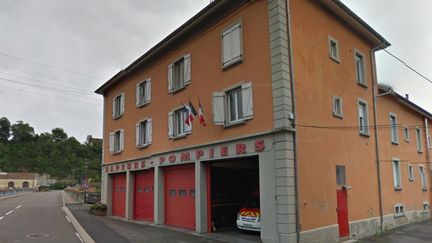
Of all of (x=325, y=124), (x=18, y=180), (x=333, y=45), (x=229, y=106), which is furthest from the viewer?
(x=18, y=180)

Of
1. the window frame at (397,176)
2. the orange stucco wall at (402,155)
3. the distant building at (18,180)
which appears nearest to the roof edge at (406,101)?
the orange stucco wall at (402,155)

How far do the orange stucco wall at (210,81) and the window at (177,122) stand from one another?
350 millimetres

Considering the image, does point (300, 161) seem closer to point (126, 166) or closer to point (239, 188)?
point (239, 188)

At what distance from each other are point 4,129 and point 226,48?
445 ft

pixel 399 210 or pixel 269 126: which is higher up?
pixel 269 126

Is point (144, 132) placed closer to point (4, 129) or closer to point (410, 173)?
point (410, 173)

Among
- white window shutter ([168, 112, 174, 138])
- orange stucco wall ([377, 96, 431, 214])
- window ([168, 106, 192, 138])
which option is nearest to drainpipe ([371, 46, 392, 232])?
orange stucco wall ([377, 96, 431, 214])

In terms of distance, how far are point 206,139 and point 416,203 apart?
13.4 meters

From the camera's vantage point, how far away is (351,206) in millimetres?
15133

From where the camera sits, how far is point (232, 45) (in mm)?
14914

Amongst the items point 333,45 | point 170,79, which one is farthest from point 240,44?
point 170,79

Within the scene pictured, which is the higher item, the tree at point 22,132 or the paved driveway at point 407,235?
the tree at point 22,132

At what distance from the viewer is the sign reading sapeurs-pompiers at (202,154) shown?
13.6 meters

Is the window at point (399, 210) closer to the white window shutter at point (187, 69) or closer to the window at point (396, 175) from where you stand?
the window at point (396, 175)
